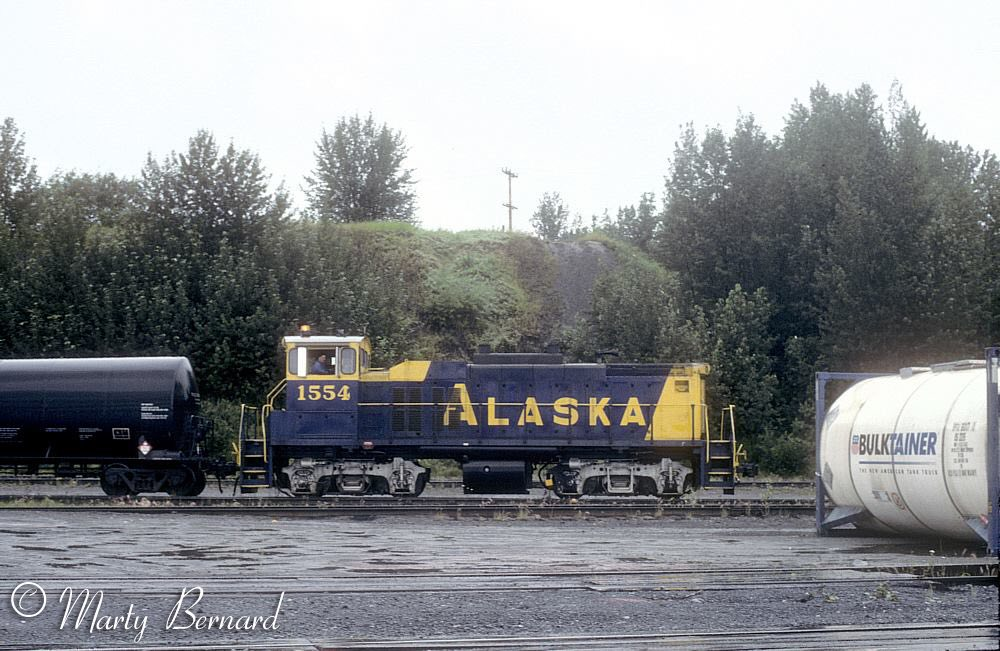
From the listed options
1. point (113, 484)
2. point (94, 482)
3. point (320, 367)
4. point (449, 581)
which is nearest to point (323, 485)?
point (320, 367)

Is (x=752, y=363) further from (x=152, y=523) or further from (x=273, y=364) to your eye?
(x=152, y=523)

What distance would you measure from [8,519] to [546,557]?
980 cm

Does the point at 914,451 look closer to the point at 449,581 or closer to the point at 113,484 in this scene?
the point at 449,581

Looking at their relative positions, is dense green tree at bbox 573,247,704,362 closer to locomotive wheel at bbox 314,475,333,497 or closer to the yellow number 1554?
the yellow number 1554

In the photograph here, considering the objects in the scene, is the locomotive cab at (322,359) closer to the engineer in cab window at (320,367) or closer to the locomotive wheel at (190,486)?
the engineer in cab window at (320,367)

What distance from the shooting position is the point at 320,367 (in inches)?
914

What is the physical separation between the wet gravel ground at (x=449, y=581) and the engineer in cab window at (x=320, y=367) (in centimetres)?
633

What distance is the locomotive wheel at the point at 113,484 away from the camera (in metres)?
23.2

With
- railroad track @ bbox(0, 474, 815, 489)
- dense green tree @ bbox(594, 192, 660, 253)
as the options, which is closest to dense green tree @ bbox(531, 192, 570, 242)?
dense green tree @ bbox(594, 192, 660, 253)

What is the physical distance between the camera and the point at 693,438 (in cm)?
2247

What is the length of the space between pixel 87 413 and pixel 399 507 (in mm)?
7928

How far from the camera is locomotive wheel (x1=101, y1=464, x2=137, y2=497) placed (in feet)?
76.2
